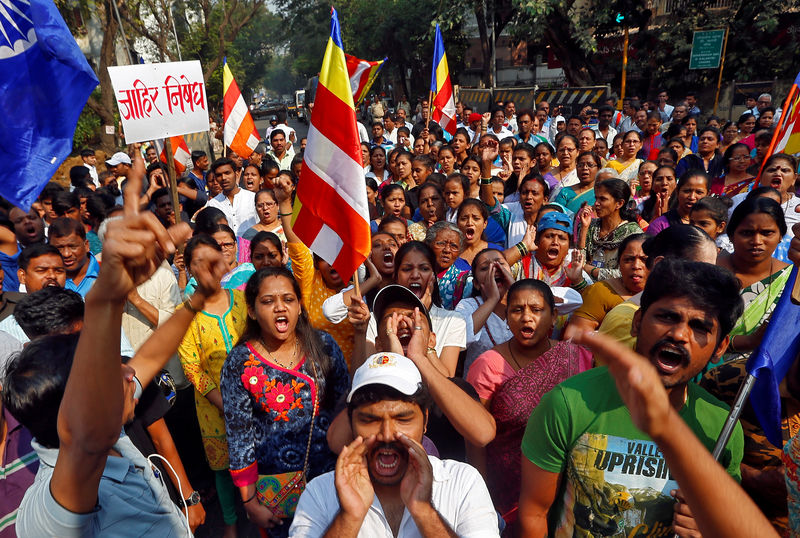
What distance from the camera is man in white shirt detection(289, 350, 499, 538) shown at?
162cm

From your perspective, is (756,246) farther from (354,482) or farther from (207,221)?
(207,221)

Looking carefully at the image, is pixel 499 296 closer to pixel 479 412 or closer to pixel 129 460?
pixel 479 412

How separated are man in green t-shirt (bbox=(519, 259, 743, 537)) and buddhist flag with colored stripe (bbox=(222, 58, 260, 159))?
6.40 meters

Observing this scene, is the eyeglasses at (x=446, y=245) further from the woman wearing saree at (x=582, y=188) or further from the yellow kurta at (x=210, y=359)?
the woman wearing saree at (x=582, y=188)

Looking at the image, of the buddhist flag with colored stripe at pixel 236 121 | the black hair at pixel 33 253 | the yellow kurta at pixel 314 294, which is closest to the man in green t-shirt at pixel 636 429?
the yellow kurta at pixel 314 294

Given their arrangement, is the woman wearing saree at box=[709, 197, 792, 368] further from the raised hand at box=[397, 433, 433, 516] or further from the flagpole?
the flagpole

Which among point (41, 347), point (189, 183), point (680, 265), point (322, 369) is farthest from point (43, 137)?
point (189, 183)

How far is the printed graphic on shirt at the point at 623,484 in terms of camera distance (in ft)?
5.29

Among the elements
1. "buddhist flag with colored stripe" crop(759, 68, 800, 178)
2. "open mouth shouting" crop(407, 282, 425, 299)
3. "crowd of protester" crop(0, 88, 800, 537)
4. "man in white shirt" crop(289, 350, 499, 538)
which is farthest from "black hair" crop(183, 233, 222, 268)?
"buddhist flag with colored stripe" crop(759, 68, 800, 178)

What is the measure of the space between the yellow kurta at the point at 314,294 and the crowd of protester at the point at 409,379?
2cm

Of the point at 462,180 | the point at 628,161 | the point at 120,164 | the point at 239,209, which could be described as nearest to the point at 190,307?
the point at 462,180

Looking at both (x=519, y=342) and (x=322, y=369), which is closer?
(x=322, y=369)

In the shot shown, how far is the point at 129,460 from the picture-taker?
165 cm

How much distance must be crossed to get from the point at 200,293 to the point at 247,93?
5772cm
